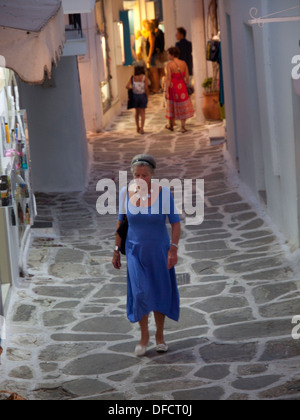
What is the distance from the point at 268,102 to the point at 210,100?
10026mm

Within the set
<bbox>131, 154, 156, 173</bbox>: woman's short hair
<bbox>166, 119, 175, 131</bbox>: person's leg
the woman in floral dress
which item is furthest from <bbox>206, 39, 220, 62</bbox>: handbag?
<bbox>131, 154, 156, 173</bbox>: woman's short hair

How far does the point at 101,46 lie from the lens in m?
20.9

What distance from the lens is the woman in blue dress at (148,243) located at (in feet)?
24.5

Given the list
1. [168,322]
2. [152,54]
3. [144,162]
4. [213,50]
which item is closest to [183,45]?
[152,54]

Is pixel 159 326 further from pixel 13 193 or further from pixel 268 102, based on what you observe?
pixel 268 102

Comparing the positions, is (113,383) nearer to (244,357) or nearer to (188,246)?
(244,357)

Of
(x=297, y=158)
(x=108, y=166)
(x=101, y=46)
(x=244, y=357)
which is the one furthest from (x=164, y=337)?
(x=101, y=46)

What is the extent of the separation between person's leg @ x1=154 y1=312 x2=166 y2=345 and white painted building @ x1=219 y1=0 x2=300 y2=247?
2755 millimetres

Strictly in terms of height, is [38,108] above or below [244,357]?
above

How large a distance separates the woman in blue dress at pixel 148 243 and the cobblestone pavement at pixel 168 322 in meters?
0.55

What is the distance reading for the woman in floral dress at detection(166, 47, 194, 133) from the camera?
2002cm

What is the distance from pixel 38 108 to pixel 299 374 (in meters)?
9.55

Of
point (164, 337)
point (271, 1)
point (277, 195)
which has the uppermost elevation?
point (271, 1)

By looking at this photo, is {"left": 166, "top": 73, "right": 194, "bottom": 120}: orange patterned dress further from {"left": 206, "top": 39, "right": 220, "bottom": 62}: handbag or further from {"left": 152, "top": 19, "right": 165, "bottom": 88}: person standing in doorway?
{"left": 152, "top": 19, "right": 165, "bottom": 88}: person standing in doorway
